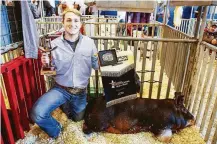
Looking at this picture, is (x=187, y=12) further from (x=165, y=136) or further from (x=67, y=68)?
(x=67, y=68)

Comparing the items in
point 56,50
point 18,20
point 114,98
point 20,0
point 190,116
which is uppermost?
point 20,0

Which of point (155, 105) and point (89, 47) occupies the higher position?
point (89, 47)

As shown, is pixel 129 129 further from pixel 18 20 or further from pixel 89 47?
pixel 18 20

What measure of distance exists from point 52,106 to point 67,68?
0.46 metres

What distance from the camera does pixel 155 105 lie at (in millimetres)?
2416

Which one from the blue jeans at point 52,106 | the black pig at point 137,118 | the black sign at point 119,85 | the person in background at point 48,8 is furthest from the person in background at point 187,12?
the blue jeans at point 52,106

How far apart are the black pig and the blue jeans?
0.57 ft

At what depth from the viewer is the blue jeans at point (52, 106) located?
2.04m

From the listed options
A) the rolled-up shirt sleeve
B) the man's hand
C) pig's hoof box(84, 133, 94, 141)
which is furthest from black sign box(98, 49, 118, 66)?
pig's hoof box(84, 133, 94, 141)

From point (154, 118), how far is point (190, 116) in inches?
20.1

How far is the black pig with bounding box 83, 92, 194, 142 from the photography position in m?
2.29

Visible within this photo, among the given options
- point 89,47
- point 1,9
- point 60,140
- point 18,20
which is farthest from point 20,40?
point 60,140

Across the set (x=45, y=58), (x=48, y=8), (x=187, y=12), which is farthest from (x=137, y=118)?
(x=48, y=8)

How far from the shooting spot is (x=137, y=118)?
7.68 feet
